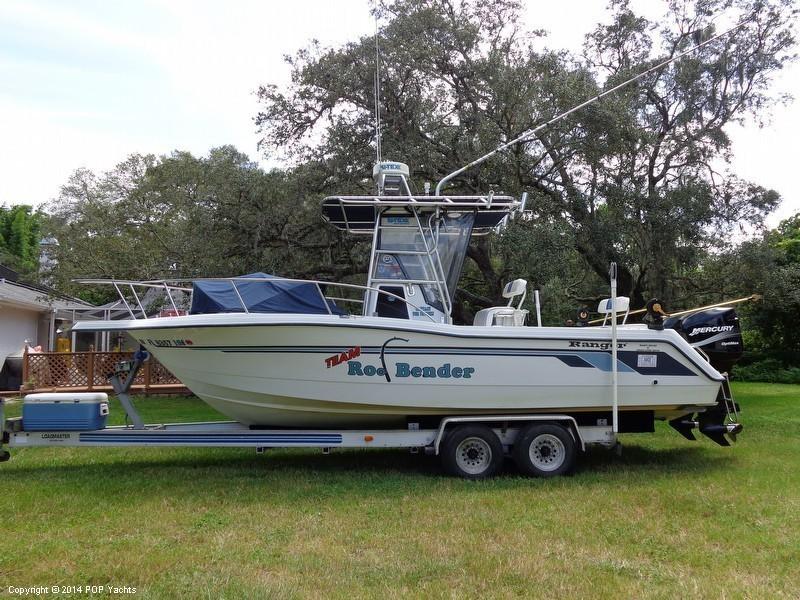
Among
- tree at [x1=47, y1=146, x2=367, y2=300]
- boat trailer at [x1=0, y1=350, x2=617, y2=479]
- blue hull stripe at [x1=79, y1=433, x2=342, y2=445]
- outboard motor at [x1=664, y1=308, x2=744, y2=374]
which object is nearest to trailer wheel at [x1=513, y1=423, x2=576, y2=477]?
boat trailer at [x1=0, y1=350, x2=617, y2=479]

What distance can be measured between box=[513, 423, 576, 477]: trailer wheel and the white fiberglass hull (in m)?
0.24

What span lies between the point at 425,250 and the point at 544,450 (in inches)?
96.6

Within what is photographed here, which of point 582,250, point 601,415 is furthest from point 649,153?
point 601,415

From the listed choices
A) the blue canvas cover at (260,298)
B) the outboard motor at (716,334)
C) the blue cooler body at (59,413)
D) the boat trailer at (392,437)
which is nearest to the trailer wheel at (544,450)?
the boat trailer at (392,437)

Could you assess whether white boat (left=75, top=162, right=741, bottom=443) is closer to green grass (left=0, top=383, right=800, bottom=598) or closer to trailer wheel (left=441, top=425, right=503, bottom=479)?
trailer wheel (left=441, top=425, right=503, bottom=479)

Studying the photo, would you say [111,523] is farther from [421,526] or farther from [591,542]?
[591,542]

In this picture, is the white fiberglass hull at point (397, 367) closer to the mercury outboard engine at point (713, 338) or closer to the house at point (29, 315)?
the mercury outboard engine at point (713, 338)

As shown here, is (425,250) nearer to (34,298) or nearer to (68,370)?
(68,370)

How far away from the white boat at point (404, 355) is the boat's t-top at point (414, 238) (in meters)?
0.02

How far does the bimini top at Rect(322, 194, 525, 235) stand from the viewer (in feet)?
23.5

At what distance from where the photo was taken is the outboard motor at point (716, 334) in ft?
25.3

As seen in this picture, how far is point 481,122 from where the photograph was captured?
12.0 m

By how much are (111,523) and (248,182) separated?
8.47m

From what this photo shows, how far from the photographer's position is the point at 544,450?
22.5 feet
